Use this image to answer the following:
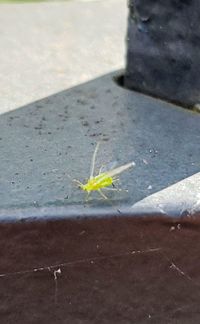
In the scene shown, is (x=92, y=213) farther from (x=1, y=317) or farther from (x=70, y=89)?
(x=70, y=89)

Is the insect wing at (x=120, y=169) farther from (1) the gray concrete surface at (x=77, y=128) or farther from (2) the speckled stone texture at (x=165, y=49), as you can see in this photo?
(2) the speckled stone texture at (x=165, y=49)

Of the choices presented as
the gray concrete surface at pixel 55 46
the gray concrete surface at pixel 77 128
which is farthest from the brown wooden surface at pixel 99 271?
the gray concrete surface at pixel 55 46

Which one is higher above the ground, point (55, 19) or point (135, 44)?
point (135, 44)

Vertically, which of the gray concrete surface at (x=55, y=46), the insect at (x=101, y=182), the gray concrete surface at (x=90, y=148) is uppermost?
the insect at (x=101, y=182)

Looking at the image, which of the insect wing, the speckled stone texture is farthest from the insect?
the speckled stone texture

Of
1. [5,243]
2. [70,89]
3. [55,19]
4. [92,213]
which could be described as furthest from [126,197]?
[55,19]

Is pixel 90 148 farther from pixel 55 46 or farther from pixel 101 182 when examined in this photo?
pixel 55 46

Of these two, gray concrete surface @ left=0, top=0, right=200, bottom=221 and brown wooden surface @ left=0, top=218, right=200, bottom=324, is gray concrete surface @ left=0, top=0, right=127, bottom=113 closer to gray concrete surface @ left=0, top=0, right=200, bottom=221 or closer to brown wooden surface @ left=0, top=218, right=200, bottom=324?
gray concrete surface @ left=0, top=0, right=200, bottom=221
